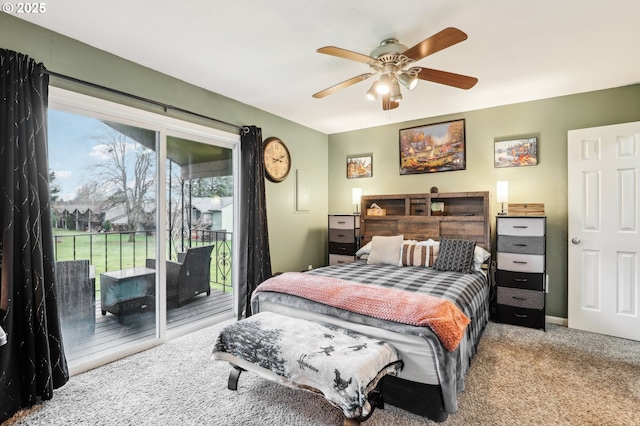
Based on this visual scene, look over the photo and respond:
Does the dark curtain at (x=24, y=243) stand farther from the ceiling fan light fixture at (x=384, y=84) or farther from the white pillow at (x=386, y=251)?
the white pillow at (x=386, y=251)

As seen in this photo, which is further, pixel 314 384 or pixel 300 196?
pixel 300 196

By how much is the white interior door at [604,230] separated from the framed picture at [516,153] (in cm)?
36

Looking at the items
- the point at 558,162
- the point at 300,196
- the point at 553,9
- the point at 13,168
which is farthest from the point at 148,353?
the point at 558,162

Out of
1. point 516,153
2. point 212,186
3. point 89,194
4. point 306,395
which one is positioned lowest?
point 306,395

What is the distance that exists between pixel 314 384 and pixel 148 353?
1.86 m

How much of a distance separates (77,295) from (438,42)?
333 cm

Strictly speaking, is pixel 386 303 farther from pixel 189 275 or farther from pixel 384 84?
pixel 189 275

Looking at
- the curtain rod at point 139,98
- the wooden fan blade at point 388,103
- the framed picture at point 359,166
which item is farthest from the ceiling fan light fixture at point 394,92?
the framed picture at point 359,166

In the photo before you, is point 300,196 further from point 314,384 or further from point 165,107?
point 314,384

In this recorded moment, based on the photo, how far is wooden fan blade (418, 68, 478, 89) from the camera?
7.67 ft

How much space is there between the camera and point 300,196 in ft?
15.6

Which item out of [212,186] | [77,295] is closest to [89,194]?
[77,295]

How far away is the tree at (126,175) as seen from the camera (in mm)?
2816

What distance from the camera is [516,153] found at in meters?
3.87
